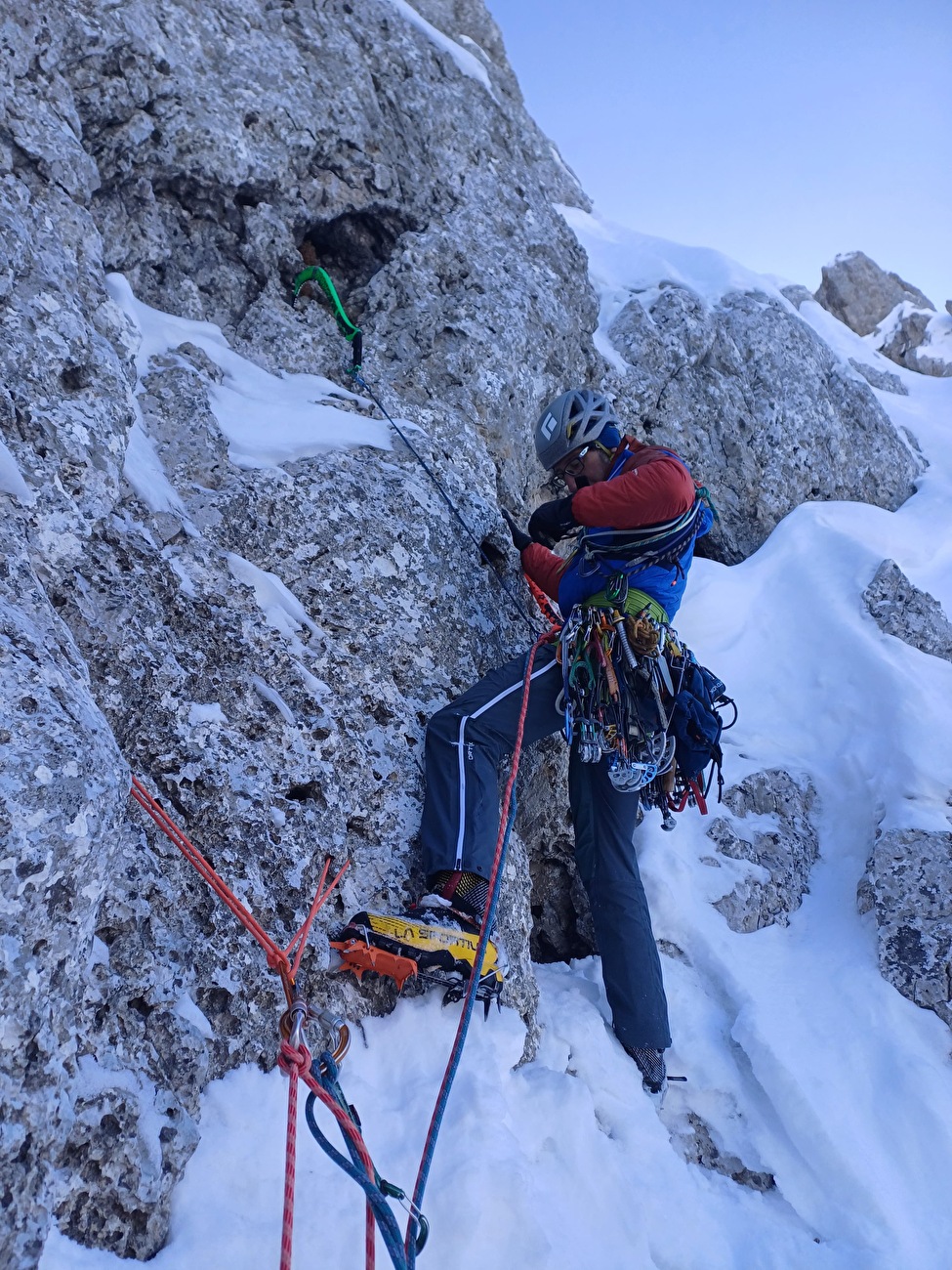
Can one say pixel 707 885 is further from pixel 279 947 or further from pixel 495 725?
pixel 279 947

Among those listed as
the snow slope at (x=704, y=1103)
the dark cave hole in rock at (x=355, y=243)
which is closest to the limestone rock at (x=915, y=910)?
the snow slope at (x=704, y=1103)

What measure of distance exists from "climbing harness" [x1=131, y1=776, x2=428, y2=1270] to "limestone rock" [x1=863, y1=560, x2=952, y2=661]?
4730mm

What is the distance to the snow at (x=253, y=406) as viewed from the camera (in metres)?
4.14

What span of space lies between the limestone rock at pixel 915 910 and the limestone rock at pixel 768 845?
1.20 feet

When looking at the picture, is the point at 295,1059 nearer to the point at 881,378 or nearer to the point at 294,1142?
the point at 294,1142

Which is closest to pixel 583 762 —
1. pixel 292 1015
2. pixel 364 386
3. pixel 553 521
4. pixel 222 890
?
pixel 553 521

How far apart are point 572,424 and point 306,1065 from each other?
3081 millimetres

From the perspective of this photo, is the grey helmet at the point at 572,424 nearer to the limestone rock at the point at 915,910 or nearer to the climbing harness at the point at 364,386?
the climbing harness at the point at 364,386

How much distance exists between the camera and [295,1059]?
6.88 feet

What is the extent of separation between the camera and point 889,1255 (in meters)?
2.66

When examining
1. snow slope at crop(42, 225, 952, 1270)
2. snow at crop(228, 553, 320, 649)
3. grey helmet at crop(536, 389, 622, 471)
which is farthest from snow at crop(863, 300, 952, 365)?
snow at crop(228, 553, 320, 649)

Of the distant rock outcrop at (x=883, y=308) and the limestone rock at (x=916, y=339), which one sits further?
the distant rock outcrop at (x=883, y=308)

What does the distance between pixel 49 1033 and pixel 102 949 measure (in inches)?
16.5

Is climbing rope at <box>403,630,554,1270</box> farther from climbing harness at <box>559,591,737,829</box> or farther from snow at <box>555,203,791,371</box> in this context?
snow at <box>555,203,791,371</box>
